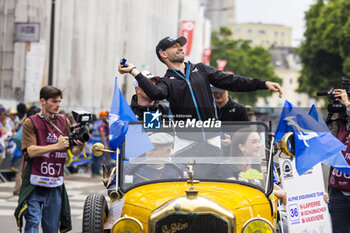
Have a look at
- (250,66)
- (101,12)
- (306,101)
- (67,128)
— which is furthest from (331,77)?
(306,101)

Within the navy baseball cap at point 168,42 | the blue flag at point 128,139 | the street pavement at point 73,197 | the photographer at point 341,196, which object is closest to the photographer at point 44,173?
the blue flag at point 128,139

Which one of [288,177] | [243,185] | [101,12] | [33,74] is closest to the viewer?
[243,185]

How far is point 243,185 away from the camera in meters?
5.92

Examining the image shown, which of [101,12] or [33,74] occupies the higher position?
[101,12]

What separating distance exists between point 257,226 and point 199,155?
90 centimetres

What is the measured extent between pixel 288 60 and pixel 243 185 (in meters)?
143

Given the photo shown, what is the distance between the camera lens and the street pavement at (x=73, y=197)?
10.9 m

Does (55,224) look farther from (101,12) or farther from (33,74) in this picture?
(101,12)

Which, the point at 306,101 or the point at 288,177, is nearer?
the point at 288,177

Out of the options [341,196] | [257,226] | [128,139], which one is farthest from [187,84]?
[341,196]

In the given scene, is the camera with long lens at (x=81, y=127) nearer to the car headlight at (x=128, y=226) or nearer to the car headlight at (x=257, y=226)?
the car headlight at (x=128, y=226)

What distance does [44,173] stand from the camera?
7.38 meters

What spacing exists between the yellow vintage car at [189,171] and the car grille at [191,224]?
19cm

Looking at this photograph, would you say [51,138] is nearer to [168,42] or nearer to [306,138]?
[168,42]
